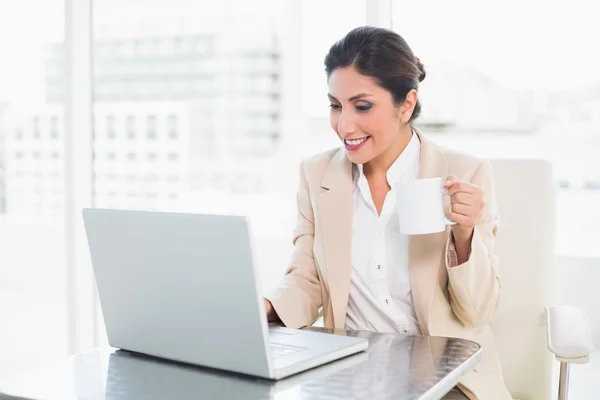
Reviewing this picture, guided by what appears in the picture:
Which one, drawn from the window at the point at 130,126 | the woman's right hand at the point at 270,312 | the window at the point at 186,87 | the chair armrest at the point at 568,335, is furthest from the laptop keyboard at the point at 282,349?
the window at the point at 130,126

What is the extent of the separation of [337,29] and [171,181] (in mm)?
1017

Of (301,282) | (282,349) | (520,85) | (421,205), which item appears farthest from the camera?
(520,85)

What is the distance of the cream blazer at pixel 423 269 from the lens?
149 centimetres

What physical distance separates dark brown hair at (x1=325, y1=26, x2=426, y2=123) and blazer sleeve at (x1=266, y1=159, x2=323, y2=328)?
30cm

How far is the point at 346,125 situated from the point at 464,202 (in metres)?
0.36

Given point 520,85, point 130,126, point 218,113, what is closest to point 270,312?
point 520,85

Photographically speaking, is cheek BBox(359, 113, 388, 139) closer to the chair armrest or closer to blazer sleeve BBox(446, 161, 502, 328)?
blazer sleeve BBox(446, 161, 502, 328)

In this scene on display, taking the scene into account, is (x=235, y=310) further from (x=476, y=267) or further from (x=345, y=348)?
(x=476, y=267)

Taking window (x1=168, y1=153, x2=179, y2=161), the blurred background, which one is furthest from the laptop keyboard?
window (x1=168, y1=153, x2=179, y2=161)

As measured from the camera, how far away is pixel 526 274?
170 centimetres

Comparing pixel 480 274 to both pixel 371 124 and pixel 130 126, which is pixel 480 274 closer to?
pixel 371 124

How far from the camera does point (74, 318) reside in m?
2.95

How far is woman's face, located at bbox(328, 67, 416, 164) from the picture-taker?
1.61m

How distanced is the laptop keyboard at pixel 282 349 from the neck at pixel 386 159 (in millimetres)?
672
